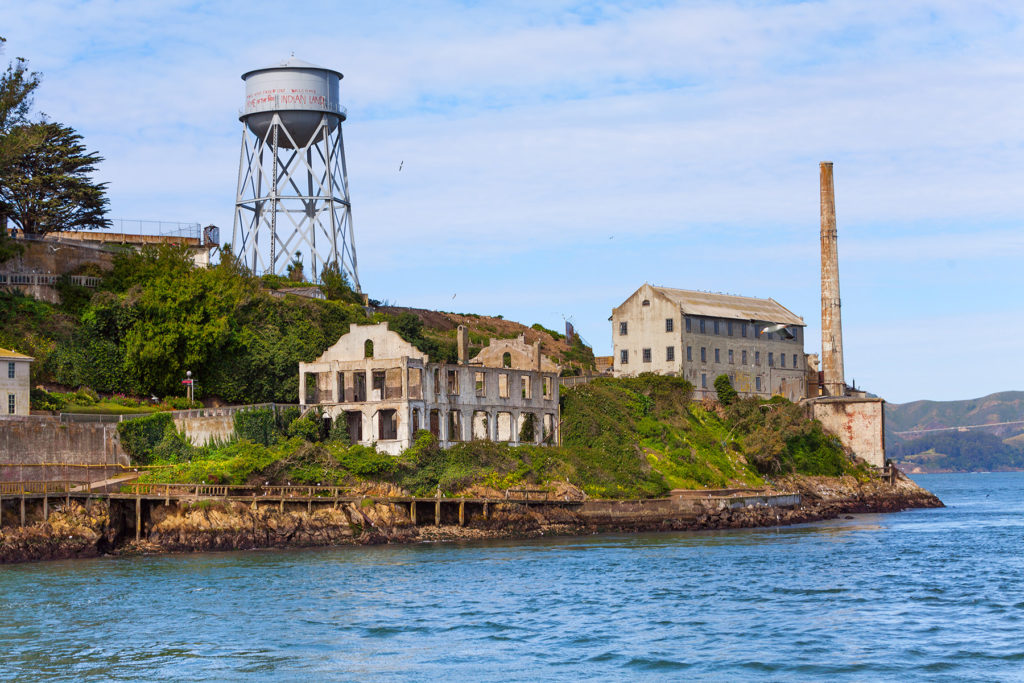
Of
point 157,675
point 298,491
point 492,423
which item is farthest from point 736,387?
point 157,675

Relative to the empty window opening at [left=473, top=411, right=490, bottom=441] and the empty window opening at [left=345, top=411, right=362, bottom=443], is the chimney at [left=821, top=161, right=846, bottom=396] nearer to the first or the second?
the empty window opening at [left=473, top=411, right=490, bottom=441]

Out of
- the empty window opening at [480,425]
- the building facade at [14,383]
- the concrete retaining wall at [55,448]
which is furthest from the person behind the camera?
the empty window opening at [480,425]

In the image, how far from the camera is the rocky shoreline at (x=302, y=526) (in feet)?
164

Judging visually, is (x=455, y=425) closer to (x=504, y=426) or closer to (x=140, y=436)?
(x=504, y=426)

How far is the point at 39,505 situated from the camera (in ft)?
166

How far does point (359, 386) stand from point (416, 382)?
3689 mm

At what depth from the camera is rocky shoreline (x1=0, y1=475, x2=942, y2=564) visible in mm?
49938

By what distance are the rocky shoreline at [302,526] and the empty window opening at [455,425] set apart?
709cm

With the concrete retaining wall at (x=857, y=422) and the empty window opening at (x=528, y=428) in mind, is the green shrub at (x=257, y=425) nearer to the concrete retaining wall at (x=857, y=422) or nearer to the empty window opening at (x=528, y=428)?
the empty window opening at (x=528, y=428)

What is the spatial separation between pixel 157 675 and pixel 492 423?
39453 mm

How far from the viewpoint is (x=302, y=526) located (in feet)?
178

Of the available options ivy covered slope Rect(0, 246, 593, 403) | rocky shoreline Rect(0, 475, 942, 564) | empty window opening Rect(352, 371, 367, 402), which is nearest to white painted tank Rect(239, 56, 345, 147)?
ivy covered slope Rect(0, 246, 593, 403)

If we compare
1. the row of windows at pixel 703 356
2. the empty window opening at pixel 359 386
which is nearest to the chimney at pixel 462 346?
the empty window opening at pixel 359 386

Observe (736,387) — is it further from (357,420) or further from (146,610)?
(146,610)
